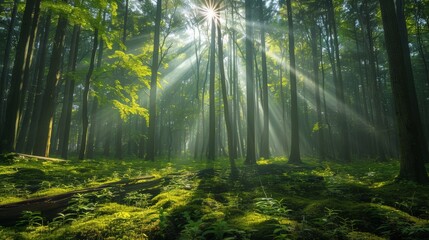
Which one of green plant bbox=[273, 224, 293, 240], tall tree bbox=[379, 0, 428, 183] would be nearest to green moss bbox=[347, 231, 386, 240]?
green plant bbox=[273, 224, 293, 240]

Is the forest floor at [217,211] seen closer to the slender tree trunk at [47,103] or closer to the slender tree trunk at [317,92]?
the slender tree trunk at [47,103]

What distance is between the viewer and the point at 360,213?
410cm

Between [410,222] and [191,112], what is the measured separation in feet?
69.8

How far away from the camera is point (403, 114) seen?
22.6ft

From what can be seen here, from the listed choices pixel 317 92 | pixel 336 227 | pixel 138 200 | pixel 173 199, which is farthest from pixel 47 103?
pixel 317 92

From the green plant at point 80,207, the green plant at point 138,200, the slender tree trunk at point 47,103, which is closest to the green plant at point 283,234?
the green plant at point 138,200

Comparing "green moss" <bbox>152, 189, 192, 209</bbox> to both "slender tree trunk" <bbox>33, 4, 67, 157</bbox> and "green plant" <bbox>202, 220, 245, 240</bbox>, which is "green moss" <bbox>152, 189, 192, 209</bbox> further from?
"slender tree trunk" <bbox>33, 4, 67, 157</bbox>

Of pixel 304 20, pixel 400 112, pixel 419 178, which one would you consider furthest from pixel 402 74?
pixel 304 20

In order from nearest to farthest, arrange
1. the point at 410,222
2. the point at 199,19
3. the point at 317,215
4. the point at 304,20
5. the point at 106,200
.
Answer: the point at 410,222, the point at 317,215, the point at 106,200, the point at 304,20, the point at 199,19

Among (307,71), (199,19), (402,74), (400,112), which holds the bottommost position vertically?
(400,112)

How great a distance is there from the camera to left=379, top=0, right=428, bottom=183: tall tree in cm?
672

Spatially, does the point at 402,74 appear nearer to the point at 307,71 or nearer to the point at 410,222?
the point at 410,222

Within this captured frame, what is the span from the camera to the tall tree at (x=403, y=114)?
672 cm

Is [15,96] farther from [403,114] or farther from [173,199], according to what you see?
[403,114]
